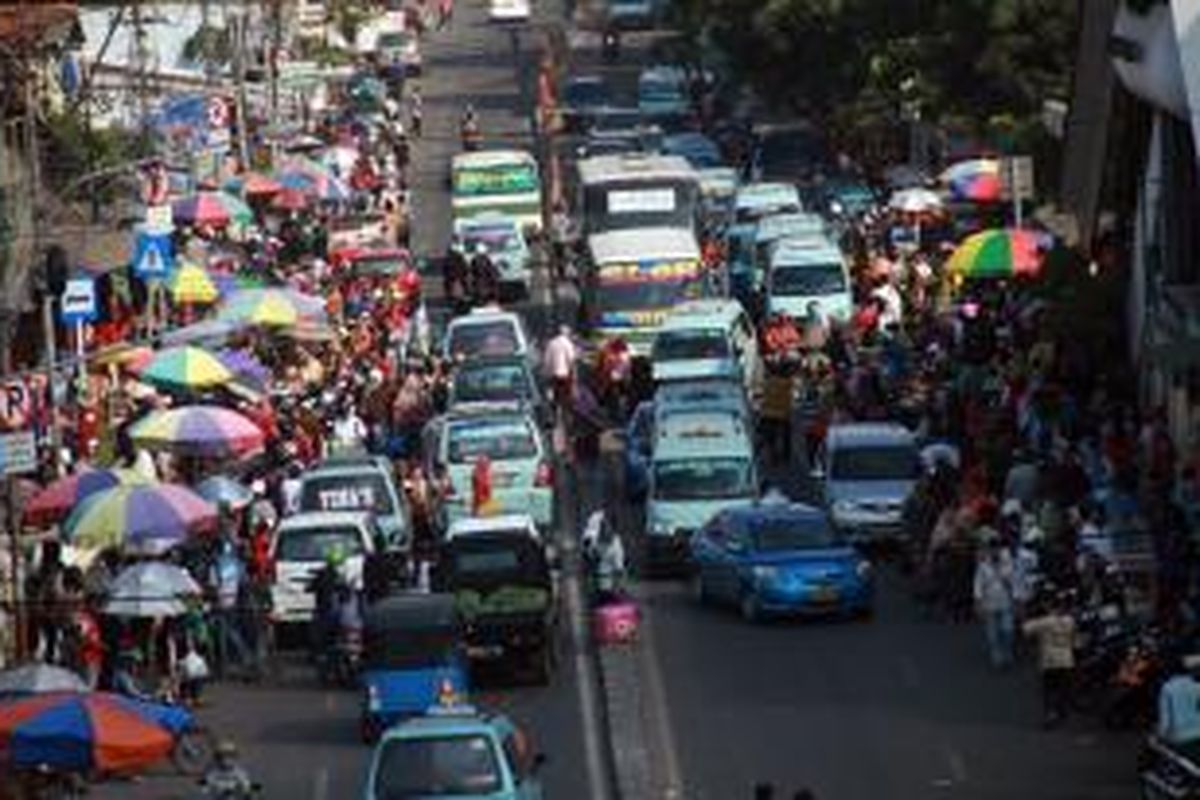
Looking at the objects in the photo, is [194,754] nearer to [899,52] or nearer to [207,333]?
[207,333]

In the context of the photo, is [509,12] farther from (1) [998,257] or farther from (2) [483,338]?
(1) [998,257]

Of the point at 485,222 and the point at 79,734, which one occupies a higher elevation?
the point at 485,222

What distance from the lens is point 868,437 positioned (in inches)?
2168

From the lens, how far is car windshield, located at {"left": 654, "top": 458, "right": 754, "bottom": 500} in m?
A: 54.2

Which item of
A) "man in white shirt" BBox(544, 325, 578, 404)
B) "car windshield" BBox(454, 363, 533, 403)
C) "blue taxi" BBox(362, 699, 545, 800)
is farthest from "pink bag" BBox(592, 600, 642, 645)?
"man in white shirt" BBox(544, 325, 578, 404)

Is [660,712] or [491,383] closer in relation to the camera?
[660,712]

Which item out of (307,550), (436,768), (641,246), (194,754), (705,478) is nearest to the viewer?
(436,768)

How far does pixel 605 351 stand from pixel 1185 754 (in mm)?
32539

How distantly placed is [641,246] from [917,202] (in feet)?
24.0

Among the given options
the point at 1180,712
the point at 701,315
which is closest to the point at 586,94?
the point at 701,315

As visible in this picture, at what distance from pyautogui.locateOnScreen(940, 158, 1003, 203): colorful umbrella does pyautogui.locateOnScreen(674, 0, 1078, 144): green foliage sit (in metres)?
4.60

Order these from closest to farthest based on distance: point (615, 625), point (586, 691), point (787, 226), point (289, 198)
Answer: point (586, 691), point (615, 625), point (787, 226), point (289, 198)

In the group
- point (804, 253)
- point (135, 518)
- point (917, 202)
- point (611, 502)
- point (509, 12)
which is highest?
point (509, 12)

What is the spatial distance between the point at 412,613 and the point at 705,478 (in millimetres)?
11387
